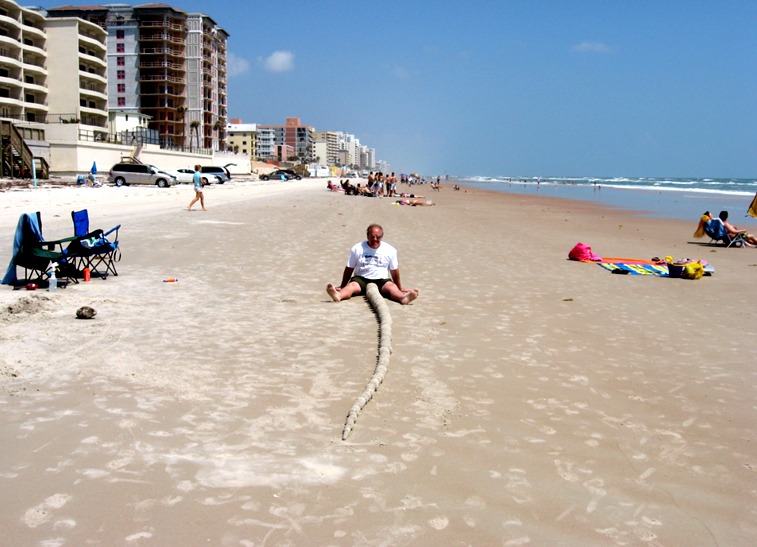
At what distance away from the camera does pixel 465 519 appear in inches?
121

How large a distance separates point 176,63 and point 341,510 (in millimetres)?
94569

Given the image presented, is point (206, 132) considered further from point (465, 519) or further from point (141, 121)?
point (465, 519)

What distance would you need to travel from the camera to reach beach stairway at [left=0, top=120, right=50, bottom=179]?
4050 cm

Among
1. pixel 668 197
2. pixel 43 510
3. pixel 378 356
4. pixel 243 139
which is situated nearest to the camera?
pixel 43 510

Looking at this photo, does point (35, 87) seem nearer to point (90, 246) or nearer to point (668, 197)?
point (668, 197)

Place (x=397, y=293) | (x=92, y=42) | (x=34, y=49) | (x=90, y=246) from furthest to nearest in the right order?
(x=92, y=42), (x=34, y=49), (x=90, y=246), (x=397, y=293)

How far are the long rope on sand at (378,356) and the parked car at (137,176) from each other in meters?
34.1

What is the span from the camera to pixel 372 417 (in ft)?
14.0

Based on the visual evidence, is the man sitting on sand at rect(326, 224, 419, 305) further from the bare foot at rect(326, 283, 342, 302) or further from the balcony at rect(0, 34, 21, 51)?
the balcony at rect(0, 34, 21, 51)

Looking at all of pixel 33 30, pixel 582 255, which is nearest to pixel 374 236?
pixel 582 255

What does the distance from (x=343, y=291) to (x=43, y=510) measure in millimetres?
5299

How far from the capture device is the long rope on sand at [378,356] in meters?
4.16

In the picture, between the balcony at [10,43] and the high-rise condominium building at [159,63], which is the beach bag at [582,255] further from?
the high-rise condominium building at [159,63]

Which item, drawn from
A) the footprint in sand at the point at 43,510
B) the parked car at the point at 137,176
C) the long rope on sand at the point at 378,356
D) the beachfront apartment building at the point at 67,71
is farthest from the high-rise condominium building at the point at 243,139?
the footprint in sand at the point at 43,510
